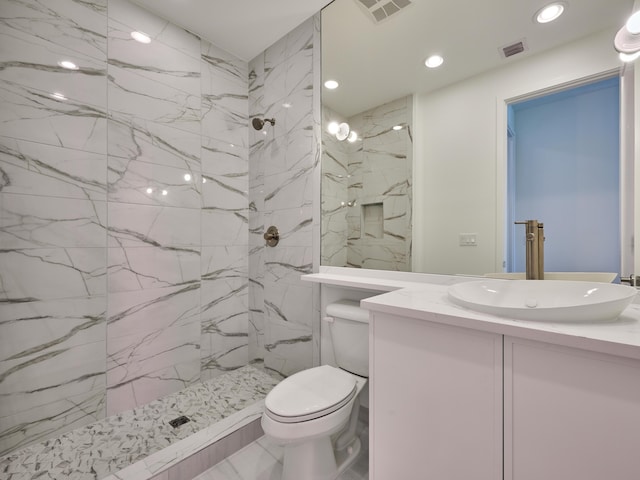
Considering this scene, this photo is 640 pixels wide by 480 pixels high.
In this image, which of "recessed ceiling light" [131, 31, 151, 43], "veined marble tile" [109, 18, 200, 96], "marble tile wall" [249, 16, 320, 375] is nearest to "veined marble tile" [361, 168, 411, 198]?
"marble tile wall" [249, 16, 320, 375]

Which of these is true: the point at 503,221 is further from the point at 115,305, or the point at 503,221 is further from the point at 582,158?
the point at 115,305

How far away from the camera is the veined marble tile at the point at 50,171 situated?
4.52 feet

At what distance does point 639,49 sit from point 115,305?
8.70 ft

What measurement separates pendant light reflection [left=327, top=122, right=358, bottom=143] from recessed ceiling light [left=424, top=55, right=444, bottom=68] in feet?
1.71

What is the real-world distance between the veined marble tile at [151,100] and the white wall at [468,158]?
1.53 metres

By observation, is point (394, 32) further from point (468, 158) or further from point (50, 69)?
point (50, 69)

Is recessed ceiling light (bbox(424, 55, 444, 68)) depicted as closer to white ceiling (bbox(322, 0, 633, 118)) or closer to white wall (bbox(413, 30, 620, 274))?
white ceiling (bbox(322, 0, 633, 118))

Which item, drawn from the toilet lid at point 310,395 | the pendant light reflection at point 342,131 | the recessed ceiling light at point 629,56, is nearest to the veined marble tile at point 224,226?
the pendant light reflection at point 342,131

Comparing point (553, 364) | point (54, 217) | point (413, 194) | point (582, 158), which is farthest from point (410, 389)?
point (54, 217)

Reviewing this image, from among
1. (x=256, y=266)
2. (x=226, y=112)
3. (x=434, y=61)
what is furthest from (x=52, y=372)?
(x=434, y=61)

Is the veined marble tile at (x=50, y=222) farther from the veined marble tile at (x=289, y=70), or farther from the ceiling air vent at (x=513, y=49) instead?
the ceiling air vent at (x=513, y=49)

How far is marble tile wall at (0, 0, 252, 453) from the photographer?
1.41 m

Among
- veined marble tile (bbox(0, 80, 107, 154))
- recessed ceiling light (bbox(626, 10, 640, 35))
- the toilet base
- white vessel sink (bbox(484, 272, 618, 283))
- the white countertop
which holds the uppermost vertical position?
recessed ceiling light (bbox(626, 10, 640, 35))

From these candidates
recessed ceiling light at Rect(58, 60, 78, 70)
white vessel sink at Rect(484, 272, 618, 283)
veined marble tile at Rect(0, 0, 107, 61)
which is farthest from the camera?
recessed ceiling light at Rect(58, 60, 78, 70)
